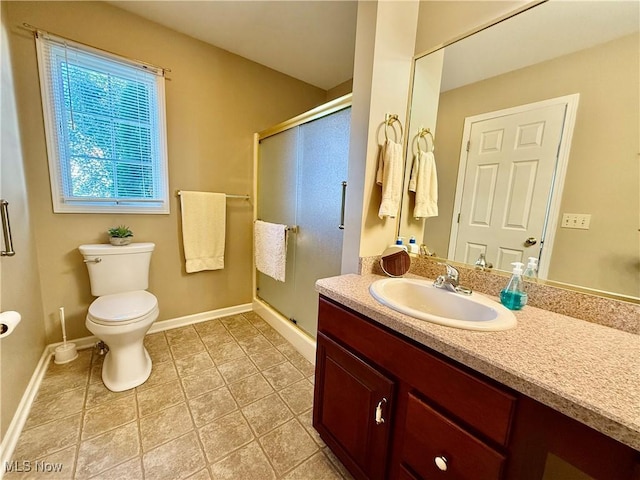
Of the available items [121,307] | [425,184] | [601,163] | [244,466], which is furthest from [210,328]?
[601,163]

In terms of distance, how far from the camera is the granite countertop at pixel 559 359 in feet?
1.56

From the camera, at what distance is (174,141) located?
202 centimetres

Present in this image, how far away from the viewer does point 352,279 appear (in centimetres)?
122

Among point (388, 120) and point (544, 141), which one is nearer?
point (544, 141)

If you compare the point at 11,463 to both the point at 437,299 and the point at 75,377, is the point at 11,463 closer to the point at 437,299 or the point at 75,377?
the point at 75,377

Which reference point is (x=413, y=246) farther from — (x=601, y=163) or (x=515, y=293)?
(x=601, y=163)

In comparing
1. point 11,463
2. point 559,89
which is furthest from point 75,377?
point 559,89

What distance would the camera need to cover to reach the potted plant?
5.87 ft

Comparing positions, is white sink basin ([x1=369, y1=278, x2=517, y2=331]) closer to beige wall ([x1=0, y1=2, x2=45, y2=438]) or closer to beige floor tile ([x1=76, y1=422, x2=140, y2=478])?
beige floor tile ([x1=76, y1=422, x2=140, y2=478])

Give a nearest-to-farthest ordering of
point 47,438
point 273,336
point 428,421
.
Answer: point 428,421
point 47,438
point 273,336

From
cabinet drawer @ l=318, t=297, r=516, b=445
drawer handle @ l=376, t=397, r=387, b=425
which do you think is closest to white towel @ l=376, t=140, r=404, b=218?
cabinet drawer @ l=318, t=297, r=516, b=445

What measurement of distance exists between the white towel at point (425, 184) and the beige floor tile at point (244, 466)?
1.40 metres

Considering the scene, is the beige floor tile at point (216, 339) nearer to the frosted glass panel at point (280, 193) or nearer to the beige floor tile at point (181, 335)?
the beige floor tile at point (181, 335)

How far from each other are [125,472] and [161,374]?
2.08 ft
